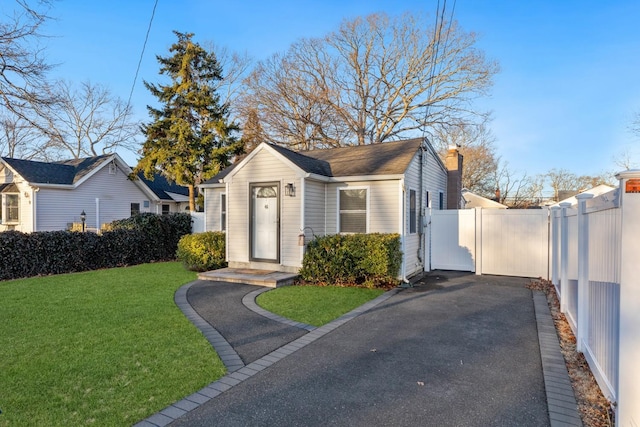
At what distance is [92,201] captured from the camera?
20.0 meters

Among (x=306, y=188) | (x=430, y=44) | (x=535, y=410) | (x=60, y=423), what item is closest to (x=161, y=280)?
(x=306, y=188)

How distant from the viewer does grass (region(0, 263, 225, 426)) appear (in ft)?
10.0

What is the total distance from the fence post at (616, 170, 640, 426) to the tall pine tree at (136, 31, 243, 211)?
19477 mm

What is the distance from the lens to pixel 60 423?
2816 millimetres

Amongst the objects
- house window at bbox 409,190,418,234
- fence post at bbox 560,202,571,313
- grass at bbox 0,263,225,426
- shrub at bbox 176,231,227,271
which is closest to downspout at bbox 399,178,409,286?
house window at bbox 409,190,418,234

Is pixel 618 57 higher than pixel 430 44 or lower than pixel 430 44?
lower

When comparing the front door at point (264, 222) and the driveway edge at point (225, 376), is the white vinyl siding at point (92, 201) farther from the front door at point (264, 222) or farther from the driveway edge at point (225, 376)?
the driveway edge at point (225, 376)

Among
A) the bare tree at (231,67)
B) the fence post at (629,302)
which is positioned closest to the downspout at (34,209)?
the bare tree at (231,67)

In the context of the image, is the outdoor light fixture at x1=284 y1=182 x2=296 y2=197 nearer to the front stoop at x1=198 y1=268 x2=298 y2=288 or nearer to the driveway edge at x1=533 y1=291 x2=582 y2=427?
the front stoop at x1=198 y1=268 x2=298 y2=288

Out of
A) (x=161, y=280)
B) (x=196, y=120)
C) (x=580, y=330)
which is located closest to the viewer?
(x=580, y=330)

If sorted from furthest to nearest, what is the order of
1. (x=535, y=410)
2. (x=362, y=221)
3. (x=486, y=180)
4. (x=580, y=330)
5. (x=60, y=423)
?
(x=486, y=180), (x=362, y=221), (x=580, y=330), (x=535, y=410), (x=60, y=423)

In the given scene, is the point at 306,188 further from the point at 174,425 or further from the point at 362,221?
the point at 174,425

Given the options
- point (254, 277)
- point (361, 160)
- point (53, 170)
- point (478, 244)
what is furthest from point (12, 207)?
point (478, 244)

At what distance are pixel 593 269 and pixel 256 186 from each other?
815 cm
